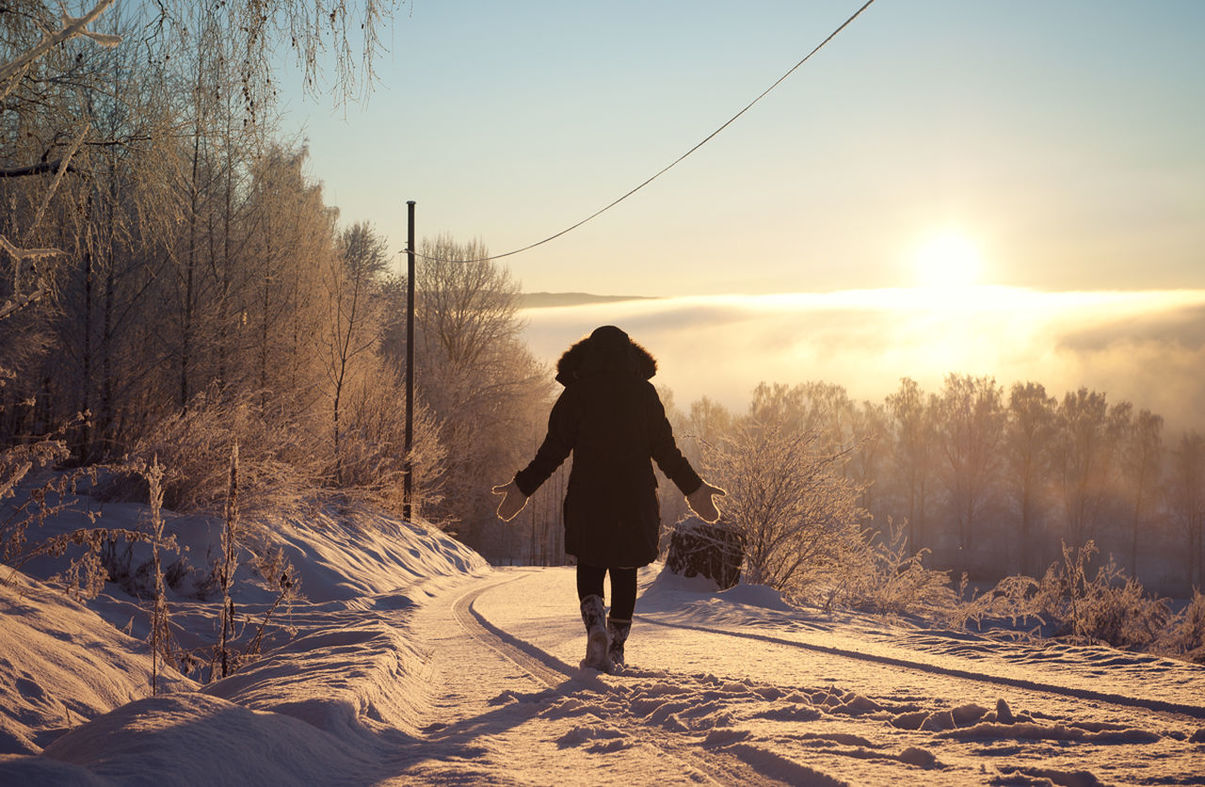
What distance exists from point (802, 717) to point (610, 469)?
231 centimetres

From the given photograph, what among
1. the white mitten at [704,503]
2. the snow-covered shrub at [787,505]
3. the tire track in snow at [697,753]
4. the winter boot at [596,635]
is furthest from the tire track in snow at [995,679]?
the snow-covered shrub at [787,505]

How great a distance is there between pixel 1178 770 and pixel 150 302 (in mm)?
19828

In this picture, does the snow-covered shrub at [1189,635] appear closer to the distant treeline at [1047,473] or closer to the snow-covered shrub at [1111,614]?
the snow-covered shrub at [1111,614]

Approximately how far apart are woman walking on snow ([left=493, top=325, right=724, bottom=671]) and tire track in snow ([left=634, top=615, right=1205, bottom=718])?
1.49 m

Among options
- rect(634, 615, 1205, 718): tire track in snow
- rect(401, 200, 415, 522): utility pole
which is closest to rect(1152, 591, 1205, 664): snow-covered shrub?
rect(634, 615, 1205, 718): tire track in snow

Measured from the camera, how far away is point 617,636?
605cm

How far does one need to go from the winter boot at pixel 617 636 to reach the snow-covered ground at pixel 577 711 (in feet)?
0.83

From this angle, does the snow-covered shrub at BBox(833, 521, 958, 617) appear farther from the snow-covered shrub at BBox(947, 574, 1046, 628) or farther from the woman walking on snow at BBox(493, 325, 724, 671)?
the woman walking on snow at BBox(493, 325, 724, 671)

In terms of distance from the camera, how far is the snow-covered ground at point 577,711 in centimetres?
328

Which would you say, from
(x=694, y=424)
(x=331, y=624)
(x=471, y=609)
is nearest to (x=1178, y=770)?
(x=331, y=624)

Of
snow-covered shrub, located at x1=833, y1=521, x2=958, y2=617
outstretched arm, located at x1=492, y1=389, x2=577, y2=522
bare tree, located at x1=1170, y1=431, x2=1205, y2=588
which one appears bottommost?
bare tree, located at x1=1170, y1=431, x2=1205, y2=588

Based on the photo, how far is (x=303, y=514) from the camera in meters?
15.3

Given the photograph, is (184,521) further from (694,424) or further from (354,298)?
(694,424)

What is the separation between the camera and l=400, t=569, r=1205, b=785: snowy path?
3.52 m
